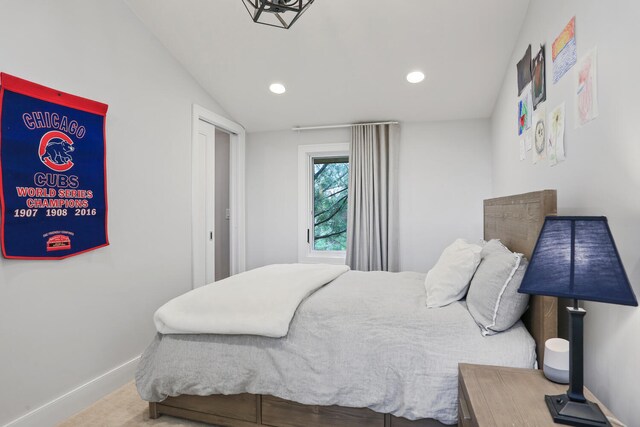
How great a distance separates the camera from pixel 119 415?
6.73 ft

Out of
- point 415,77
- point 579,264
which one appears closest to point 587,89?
point 579,264

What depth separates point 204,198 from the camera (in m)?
3.44

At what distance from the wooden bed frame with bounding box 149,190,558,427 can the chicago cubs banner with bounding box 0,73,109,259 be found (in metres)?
1.09

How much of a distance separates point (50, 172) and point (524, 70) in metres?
2.90

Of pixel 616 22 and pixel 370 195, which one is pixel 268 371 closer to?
pixel 616 22

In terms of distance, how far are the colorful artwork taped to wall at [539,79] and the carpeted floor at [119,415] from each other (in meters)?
2.55

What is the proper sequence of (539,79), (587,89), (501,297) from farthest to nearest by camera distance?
(539,79) → (501,297) → (587,89)

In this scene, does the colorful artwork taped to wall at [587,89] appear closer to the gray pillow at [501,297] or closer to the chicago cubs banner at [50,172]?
the gray pillow at [501,297]

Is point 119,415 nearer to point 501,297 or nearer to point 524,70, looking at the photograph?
point 501,297

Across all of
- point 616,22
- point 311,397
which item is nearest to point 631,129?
point 616,22

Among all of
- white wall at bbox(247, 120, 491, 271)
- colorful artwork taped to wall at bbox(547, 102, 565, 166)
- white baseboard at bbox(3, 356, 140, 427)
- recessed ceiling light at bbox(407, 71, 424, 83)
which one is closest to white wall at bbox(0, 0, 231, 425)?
white baseboard at bbox(3, 356, 140, 427)

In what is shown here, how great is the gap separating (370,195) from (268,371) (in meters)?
2.44

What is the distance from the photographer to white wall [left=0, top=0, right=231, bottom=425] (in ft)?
6.07

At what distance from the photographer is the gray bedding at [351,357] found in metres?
1.47
